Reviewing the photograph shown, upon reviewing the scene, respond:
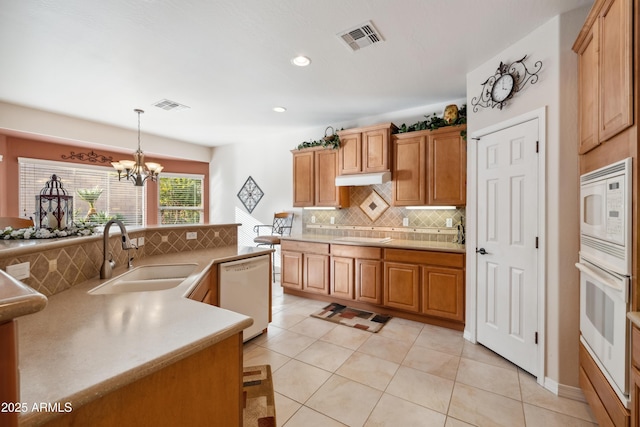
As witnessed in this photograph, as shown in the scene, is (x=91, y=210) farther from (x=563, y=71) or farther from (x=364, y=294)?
(x=563, y=71)

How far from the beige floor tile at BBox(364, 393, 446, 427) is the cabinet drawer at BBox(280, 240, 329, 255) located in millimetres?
2181

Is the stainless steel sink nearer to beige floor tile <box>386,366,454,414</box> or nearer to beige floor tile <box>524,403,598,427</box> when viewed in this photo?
beige floor tile <box>386,366,454,414</box>

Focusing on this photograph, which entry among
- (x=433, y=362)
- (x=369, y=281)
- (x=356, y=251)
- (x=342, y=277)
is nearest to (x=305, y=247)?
(x=342, y=277)

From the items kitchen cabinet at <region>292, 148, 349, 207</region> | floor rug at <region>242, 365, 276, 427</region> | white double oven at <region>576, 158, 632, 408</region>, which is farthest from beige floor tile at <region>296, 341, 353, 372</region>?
kitchen cabinet at <region>292, 148, 349, 207</region>

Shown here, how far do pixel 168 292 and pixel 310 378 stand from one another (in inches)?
53.5

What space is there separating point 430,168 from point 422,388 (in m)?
2.35

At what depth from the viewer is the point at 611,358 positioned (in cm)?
141

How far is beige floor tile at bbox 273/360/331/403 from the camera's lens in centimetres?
205

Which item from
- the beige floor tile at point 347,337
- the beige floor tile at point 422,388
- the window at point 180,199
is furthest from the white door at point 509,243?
the window at point 180,199

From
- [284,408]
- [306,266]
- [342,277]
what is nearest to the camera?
[284,408]

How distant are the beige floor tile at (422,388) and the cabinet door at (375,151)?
2379mm

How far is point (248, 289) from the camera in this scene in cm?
273

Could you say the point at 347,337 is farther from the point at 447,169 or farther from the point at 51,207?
the point at 51,207

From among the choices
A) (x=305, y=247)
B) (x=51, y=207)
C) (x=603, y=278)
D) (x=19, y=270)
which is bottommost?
(x=305, y=247)
